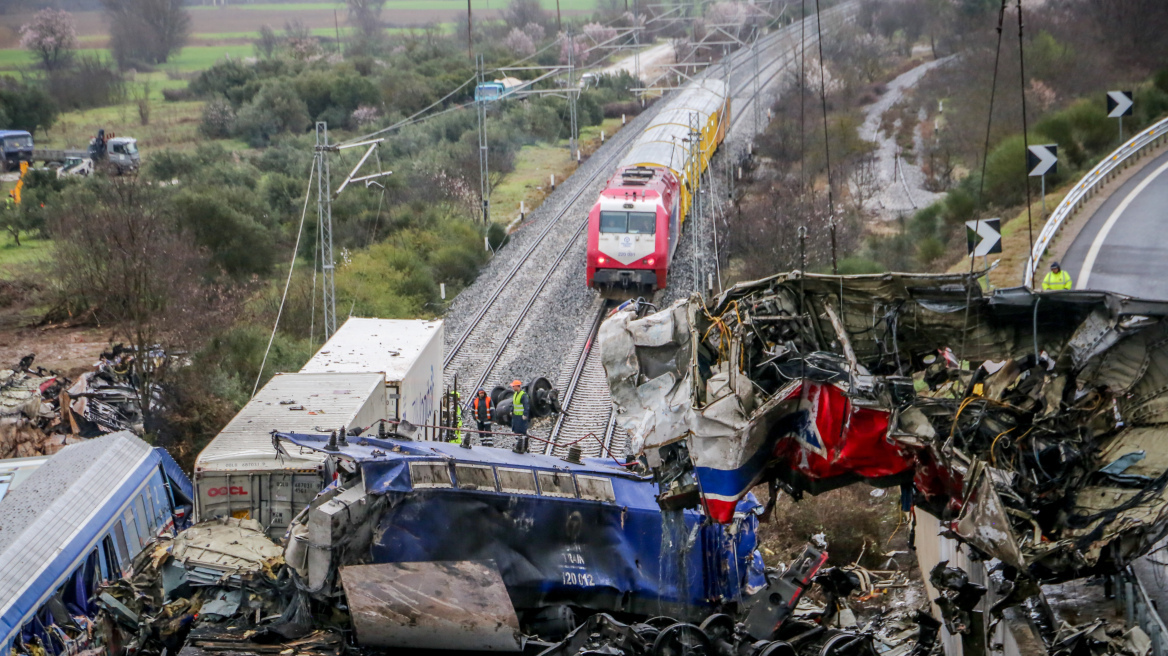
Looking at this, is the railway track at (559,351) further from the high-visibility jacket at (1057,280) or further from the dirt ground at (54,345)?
the dirt ground at (54,345)

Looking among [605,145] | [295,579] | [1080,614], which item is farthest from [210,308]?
[605,145]

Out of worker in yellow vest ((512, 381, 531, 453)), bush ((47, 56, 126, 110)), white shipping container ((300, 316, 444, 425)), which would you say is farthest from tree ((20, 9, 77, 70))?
worker in yellow vest ((512, 381, 531, 453))

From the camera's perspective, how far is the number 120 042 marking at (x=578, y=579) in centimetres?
1091

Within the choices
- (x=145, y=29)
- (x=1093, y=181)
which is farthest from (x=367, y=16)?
(x=1093, y=181)

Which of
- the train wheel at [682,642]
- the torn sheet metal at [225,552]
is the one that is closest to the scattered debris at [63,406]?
the torn sheet metal at [225,552]

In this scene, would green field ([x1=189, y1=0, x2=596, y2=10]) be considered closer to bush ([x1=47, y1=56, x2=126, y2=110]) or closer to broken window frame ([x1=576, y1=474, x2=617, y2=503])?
bush ([x1=47, y1=56, x2=126, y2=110])

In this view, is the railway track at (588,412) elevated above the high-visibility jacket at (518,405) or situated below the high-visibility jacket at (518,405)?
below

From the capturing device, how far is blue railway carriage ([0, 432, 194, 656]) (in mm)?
11016

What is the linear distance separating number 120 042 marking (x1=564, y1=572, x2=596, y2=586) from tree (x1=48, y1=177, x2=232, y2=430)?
1252 cm

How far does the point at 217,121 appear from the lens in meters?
55.5

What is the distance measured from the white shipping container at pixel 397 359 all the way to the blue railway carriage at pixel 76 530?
2775 mm

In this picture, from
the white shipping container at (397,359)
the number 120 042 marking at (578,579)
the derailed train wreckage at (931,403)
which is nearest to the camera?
the derailed train wreckage at (931,403)

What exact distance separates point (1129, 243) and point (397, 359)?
51.7ft

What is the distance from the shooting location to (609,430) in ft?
61.2
